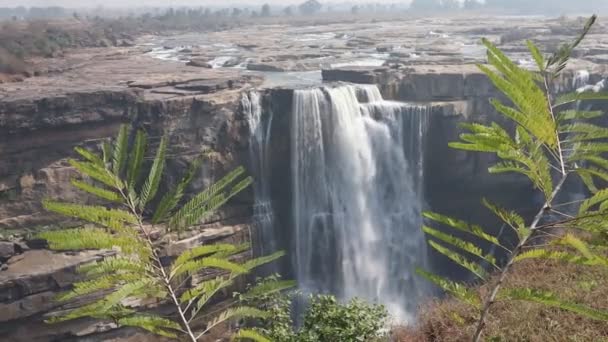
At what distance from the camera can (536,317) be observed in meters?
7.96

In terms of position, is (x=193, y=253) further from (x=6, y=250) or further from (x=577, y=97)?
(x=6, y=250)

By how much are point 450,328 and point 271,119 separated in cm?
1546

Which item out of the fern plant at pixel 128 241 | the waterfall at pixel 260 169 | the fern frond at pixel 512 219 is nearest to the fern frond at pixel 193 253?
the fern plant at pixel 128 241

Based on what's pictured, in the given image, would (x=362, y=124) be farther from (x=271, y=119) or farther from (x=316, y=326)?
(x=316, y=326)

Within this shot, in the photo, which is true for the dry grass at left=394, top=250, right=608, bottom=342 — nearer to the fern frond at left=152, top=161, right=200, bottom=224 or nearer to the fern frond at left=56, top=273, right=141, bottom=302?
the fern frond at left=152, top=161, right=200, bottom=224

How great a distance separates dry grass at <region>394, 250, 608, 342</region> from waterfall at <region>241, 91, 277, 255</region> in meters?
12.7

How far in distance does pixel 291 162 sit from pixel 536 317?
15.6 m

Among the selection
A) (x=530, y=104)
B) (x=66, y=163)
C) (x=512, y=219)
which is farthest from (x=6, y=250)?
(x=530, y=104)

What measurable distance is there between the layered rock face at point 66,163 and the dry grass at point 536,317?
11216mm

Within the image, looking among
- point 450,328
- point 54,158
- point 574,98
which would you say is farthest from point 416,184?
point 574,98

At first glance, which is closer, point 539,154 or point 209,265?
point 539,154

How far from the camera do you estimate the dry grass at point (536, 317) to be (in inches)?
294

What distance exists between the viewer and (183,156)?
20953 mm

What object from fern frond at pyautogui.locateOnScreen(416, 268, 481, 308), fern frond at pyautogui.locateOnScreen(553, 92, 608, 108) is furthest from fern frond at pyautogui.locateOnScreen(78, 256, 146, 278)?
fern frond at pyautogui.locateOnScreen(553, 92, 608, 108)
